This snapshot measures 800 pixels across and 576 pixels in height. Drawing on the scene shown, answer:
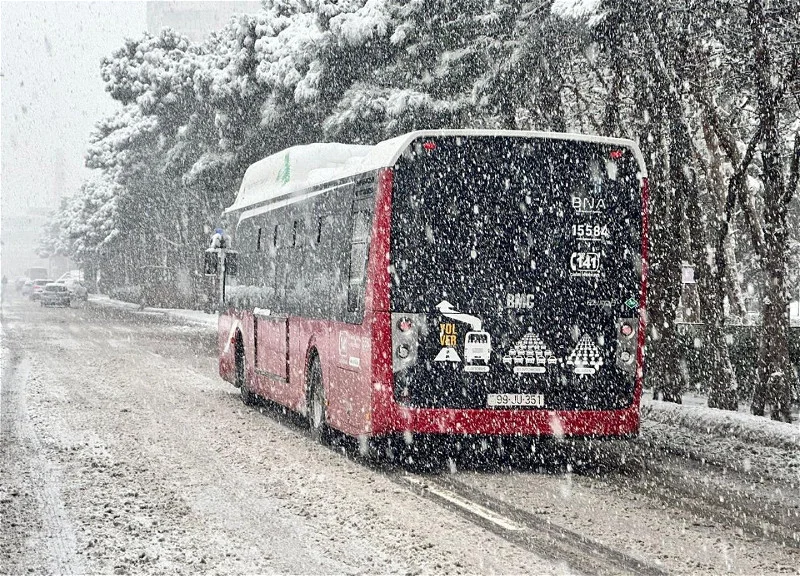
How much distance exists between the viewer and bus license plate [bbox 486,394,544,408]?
440 inches

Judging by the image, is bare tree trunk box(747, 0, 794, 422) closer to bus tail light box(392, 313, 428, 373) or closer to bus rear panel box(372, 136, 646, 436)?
bus rear panel box(372, 136, 646, 436)

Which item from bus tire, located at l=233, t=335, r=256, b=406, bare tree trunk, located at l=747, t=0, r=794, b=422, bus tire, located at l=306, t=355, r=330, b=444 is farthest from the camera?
bus tire, located at l=233, t=335, r=256, b=406

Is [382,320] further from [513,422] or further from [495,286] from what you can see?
[513,422]

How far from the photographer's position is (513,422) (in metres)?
11.2

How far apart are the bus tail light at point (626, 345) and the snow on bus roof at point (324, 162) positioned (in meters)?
1.42

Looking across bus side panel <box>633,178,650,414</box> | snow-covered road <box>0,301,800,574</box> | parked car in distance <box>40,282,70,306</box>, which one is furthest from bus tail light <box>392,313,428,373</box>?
parked car in distance <box>40,282,70,306</box>

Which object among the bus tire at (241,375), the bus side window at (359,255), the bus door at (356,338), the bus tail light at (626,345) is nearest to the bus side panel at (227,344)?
the bus tire at (241,375)

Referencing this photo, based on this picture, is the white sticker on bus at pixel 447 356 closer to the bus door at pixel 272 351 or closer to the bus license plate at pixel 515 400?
the bus license plate at pixel 515 400

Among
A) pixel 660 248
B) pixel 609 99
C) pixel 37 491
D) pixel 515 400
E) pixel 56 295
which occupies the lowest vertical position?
pixel 37 491

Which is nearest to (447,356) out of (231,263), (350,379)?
(350,379)

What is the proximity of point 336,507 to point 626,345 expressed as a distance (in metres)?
3.66

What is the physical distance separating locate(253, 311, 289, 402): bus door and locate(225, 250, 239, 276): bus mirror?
1597 mm

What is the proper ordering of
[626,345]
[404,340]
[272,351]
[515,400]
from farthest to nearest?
[272,351], [626,345], [515,400], [404,340]

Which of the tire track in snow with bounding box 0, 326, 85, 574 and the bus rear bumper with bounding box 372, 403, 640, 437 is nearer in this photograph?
the tire track in snow with bounding box 0, 326, 85, 574
